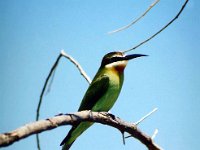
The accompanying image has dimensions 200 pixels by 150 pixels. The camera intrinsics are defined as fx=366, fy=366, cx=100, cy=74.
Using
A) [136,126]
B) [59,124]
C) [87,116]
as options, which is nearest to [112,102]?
[136,126]

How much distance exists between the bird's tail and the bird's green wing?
213 mm

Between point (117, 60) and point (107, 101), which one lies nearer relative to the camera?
point (107, 101)

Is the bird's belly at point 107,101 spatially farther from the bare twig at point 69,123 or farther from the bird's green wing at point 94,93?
the bare twig at point 69,123

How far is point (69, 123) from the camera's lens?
134cm

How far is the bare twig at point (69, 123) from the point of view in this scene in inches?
42.0

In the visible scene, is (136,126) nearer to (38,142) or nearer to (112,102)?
(38,142)

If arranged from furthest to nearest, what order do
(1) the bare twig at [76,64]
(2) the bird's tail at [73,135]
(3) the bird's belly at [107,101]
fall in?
(3) the bird's belly at [107,101]
(2) the bird's tail at [73,135]
(1) the bare twig at [76,64]

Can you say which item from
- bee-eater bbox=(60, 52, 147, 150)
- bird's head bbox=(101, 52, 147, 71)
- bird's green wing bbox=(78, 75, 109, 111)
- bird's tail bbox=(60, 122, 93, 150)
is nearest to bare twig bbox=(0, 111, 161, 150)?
bird's tail bbox=(60, 122, 93, 150)

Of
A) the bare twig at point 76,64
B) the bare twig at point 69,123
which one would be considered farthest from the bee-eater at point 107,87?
the bare twig at point 69,123

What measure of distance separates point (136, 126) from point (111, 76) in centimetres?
116

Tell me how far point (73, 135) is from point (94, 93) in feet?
1.46

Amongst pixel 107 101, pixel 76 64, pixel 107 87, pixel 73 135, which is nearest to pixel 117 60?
pixel 107 87

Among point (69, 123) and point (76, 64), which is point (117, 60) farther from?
point (69, 123)

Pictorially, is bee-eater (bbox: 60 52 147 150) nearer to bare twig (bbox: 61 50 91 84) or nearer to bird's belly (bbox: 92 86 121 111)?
bird's belly (bbox: 92 86 121 111)
